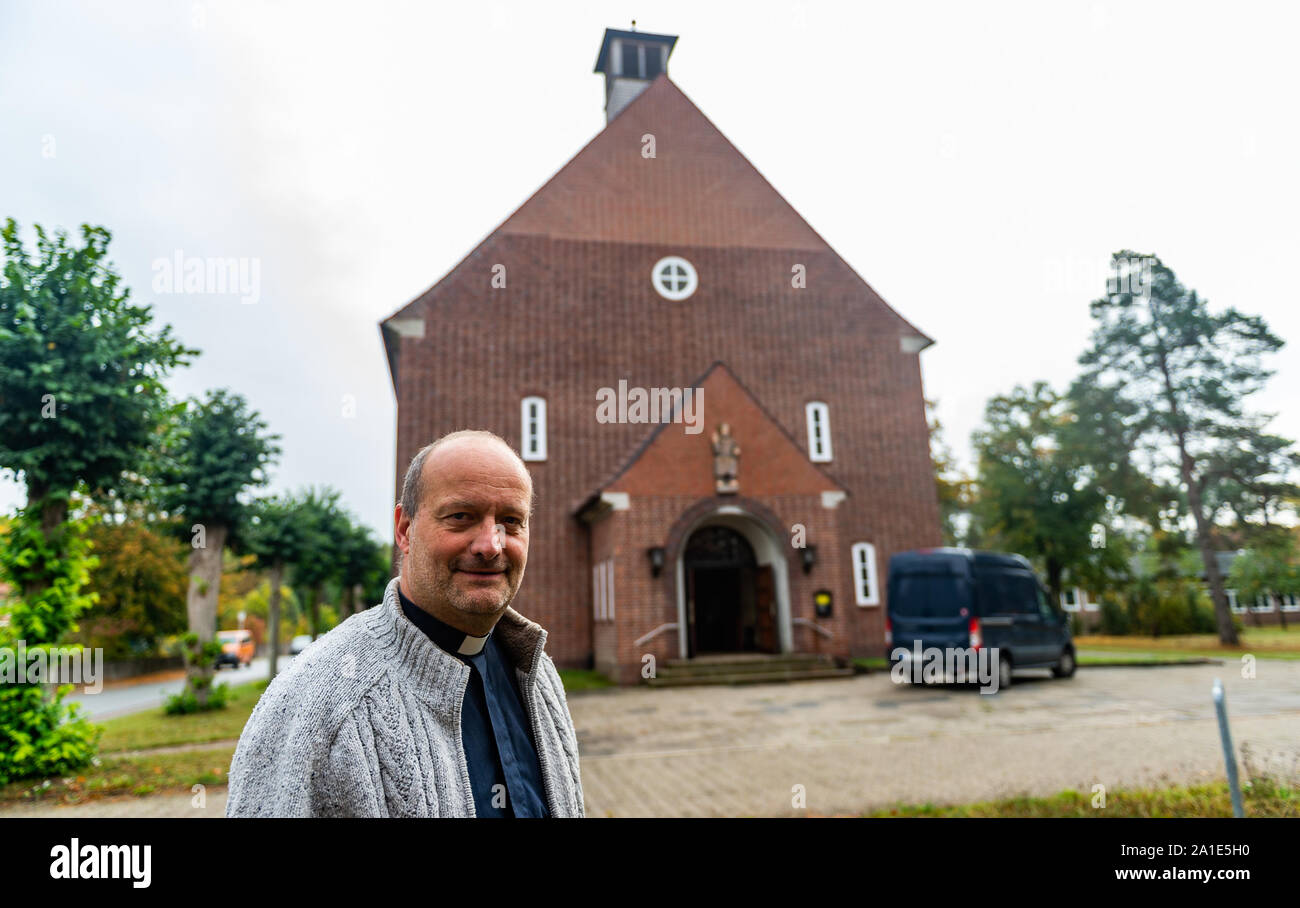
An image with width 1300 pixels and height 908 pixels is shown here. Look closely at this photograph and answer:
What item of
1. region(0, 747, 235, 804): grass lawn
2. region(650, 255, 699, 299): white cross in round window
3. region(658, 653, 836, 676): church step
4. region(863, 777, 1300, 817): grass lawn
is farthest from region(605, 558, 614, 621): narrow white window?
region(863, 777, 1300, 817): grass lawn

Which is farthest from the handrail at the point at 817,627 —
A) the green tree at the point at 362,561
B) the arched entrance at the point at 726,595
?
the green tree at the point at 362,561

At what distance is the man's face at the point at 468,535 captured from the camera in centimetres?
149

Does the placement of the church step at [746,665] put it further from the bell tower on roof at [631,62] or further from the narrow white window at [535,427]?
the bell tower on roof at [631,62]

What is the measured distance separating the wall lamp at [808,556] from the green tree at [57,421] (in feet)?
43.0

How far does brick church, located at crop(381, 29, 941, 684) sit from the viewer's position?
16.8m

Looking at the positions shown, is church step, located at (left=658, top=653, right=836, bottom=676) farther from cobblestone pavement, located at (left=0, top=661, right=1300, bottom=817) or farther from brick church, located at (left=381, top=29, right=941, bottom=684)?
cobblestone pavement, located at (left=0, top=661, right=1300, bottom=817)

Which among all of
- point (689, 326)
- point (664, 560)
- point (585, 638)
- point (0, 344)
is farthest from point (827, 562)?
point (0, 344)

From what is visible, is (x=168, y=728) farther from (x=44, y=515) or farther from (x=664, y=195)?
(x=664, y=195)

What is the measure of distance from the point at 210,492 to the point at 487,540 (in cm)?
1509

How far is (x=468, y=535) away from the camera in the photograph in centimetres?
149

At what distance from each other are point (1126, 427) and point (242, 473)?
24181 mm

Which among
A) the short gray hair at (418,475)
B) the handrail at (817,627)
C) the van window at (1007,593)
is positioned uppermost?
the short gray hair at (418,475)

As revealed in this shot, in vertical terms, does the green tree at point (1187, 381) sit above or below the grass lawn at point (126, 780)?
above

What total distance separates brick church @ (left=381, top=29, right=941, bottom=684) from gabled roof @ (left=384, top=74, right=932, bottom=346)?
0.20 ft
